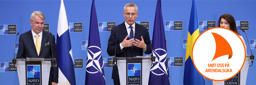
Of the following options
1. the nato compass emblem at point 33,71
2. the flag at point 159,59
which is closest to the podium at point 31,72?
the nato compass emblem at point 33,71

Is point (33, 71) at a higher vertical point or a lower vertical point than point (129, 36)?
lower

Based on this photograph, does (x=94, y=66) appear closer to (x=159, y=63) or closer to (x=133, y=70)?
(x=159, y=63)

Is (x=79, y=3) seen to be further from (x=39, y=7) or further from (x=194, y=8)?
(x=194, y=8)

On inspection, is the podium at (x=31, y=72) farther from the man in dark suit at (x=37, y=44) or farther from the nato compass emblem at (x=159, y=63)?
the nato compass emblem at (x=159, y=63)

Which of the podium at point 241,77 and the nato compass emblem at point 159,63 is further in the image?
the nato compass emblem at point 159,63

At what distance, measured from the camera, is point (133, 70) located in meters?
2.16

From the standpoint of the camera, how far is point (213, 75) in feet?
10.4

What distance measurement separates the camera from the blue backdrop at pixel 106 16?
4289mm

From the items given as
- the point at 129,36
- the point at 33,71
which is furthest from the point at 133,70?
the point at 33,71

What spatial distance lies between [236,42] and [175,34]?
1.44m

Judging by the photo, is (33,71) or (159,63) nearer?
(33,71)

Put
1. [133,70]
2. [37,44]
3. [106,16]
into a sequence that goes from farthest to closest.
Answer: [106,16]
[37,44]
[133,70]
